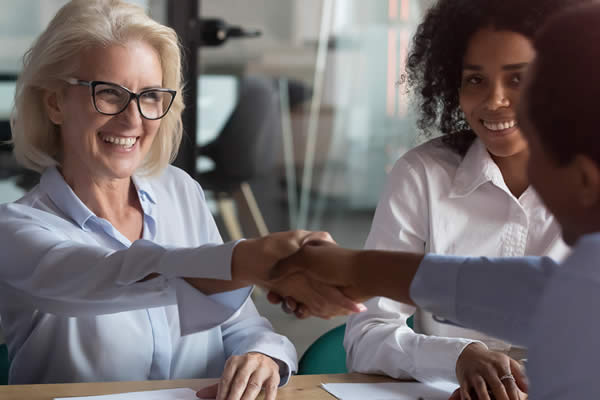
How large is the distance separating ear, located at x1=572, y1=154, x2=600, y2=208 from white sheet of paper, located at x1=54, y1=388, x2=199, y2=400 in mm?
846

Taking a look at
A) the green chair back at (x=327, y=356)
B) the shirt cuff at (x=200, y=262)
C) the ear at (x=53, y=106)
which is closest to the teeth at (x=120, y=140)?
the ear at (x=53, y=106)

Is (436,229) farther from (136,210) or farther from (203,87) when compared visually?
(203,87)

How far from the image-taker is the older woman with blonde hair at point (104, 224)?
1.44 m

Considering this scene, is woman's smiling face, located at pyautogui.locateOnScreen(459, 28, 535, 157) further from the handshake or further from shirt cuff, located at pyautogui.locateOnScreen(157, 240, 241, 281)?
shirt cuff, located at pyautogui.locateOnScreen(157, 240, 241, 281)

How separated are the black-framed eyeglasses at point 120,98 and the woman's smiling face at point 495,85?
2.38 ft

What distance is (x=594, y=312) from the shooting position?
28.0 inches

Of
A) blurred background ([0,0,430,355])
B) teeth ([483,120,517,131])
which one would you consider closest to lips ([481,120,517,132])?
teeth ([483,120,517,131])

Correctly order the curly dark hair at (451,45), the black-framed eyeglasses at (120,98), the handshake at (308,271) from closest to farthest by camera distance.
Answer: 1. the handshake at (308,271)
2. the black-framed eyeglasses at (120,98)
3. the curly dark hair at (451,45)

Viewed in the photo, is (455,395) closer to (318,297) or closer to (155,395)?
(318,297)

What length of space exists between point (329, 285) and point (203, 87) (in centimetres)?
287

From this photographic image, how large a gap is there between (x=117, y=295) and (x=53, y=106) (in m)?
0.60

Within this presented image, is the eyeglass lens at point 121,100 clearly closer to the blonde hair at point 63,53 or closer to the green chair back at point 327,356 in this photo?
the blonde hair at point 63,53

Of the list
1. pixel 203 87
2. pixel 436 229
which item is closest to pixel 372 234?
pixel 436 229

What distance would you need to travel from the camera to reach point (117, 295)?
138cm
